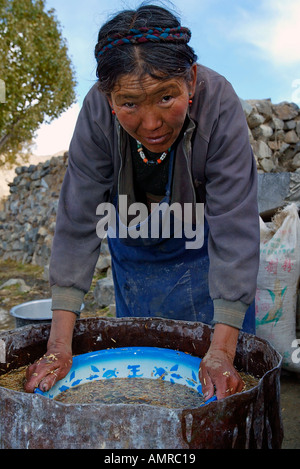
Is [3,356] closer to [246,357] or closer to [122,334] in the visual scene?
[122,334]

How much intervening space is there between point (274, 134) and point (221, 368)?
4565 mm

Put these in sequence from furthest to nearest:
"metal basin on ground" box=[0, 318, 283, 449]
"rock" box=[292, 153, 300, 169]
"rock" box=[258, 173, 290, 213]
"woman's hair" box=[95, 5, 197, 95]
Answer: "rock" box=[292, 153, 300, 169]
"rock" box=[258, 173, 290, 213]
"woman's hair" box=[95, 5, 197, 95]
"metal basin on ground" box=[0, 318, 283, 449]

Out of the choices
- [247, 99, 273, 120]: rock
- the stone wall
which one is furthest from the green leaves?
[247, 99, 273, 120]: rock

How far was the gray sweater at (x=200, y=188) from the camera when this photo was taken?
1.42 metres

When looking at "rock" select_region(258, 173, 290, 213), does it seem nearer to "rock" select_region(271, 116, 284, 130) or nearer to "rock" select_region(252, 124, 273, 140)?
"rock" select_region(252, 124, 273, 140)

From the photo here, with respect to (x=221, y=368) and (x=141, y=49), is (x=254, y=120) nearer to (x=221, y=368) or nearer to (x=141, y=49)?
(x=141, y=49)

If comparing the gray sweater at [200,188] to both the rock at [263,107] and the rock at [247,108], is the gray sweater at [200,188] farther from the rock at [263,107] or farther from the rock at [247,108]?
the rock at [263,107]

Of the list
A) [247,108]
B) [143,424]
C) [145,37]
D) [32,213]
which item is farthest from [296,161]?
[32,213]

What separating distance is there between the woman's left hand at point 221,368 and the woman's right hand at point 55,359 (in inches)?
19.2

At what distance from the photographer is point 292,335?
107 inches

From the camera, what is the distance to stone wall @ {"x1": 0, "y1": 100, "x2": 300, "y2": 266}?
4926 mm

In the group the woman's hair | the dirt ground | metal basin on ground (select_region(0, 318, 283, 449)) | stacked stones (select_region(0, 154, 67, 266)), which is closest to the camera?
metal basin on ground (select_region(0, 318, 283, 449))

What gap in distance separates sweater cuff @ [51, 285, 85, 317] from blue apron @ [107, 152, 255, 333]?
1.38ft

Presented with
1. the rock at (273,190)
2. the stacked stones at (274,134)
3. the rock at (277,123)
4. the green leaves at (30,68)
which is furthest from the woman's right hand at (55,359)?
the green leaves at (30,68)
